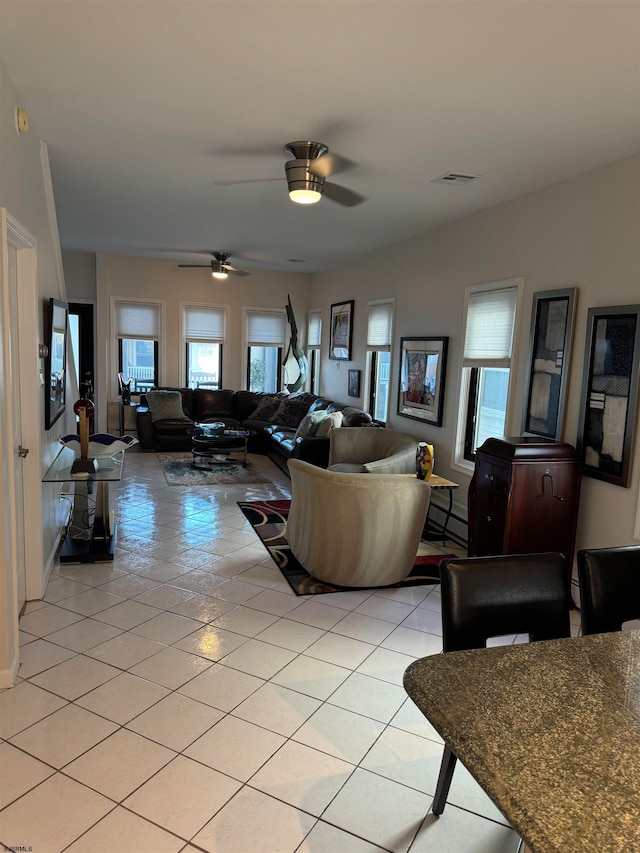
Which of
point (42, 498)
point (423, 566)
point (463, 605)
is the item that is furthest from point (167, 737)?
point (423, 566)

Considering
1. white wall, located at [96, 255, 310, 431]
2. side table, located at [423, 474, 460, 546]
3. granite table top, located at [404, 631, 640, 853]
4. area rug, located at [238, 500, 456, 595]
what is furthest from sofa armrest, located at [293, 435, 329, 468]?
granite table top, located at [404, 631, 640, 853]

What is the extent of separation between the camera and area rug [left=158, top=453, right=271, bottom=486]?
→ 6.54 metres

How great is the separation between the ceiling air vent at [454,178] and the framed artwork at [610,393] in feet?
4.02

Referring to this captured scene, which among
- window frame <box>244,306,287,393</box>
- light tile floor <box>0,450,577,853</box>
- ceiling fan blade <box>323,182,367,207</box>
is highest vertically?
ceiling fan blade <box>323,182,367,207</box>

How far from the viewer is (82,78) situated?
2.66m

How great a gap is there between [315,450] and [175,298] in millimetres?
4190

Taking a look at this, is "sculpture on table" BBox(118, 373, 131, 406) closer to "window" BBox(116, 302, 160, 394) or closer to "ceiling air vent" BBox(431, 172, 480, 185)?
"window" BBox(116, 302, 160, 394)

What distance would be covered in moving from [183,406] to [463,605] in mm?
7465

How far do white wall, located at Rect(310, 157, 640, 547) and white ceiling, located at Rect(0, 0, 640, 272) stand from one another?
20 cm

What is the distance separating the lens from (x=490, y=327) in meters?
4.54

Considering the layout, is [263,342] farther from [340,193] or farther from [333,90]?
[333,90]

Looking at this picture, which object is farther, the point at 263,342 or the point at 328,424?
the point at 263,342

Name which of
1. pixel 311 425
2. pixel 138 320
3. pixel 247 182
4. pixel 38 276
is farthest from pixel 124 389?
pixel 38 276

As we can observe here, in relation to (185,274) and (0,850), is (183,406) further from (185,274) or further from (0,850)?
(0,850)
